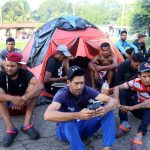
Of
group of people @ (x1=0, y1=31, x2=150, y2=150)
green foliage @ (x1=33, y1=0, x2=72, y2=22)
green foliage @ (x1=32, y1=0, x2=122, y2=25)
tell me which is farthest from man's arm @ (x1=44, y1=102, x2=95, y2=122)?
green foliage @ (x1=33, y1=0, x2=72, y2=22)

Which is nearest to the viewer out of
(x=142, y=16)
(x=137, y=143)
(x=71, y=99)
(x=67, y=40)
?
(x=71, y=99)

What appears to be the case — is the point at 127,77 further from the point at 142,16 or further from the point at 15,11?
the point at 15,11

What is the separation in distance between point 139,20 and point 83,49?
1872 cm

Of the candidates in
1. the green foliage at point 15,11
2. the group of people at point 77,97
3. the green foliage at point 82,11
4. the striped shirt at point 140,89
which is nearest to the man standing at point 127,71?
the group of people at point 77,97

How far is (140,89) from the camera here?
13.0 ft

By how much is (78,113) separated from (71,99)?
37cm

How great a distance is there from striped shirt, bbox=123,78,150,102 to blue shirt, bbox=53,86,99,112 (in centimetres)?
85

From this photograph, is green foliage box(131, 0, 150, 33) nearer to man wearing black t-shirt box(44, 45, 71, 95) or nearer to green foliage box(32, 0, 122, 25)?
man wearing black t-shirt box(44, 45, 71, 95)

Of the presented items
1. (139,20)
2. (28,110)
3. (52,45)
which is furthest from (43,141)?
(139,20)

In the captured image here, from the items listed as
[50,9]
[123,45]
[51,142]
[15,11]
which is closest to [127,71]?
[51,142]

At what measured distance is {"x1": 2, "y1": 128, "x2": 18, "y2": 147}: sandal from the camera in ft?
11.9

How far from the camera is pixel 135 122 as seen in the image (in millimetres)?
4344

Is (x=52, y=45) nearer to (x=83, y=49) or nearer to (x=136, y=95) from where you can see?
(x=83, y=49)

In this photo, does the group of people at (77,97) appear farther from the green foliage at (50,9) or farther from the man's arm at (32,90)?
the green foliage at (50,9)
